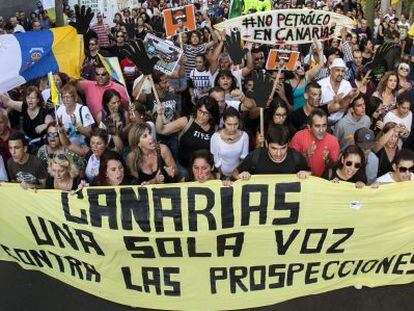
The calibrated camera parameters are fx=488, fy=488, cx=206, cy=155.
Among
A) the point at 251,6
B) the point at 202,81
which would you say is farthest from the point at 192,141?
the point at 251,6

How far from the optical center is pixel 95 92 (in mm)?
6449

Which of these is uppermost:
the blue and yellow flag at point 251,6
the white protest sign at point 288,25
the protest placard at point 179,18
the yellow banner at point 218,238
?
the protest placard at point 179,18

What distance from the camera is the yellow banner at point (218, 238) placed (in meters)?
4.01

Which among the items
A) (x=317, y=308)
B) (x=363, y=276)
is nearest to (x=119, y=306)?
(x=317, y=308)

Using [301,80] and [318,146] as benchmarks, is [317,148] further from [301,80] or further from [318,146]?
[301,80]

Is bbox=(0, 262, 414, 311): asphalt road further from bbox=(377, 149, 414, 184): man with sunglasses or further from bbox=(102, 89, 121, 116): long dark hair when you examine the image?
bbox=(102, 89, 121, 116): long dark hair

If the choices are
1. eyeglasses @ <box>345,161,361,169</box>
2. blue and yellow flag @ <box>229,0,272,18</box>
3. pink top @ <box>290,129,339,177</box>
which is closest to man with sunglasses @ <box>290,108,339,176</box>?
pink top @ <box>290,129,339,177</box>

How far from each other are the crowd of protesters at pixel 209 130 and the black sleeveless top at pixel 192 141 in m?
0.01

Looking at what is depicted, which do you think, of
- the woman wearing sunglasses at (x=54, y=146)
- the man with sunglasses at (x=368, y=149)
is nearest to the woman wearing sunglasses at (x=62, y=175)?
the woman wearing sunglasses at (x=54, y=146)

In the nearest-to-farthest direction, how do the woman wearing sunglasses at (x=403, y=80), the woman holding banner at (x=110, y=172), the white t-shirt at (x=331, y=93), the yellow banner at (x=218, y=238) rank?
1. the yellow banner at (x=218, y=238)
2. the woman holding banner at (x=110, y=172)
3. the white t-shirt at (x=331, y=93)
4. the woman wearing sunglasses at (x=403, y=80)

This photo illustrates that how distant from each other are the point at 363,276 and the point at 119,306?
2.17 metres

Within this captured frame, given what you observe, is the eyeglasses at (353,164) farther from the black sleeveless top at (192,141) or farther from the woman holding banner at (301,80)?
the woman holding banner at (301,80)

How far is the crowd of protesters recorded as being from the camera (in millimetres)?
4500

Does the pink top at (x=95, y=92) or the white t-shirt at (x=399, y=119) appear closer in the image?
the white t-shirt at (x=399, y=119)
